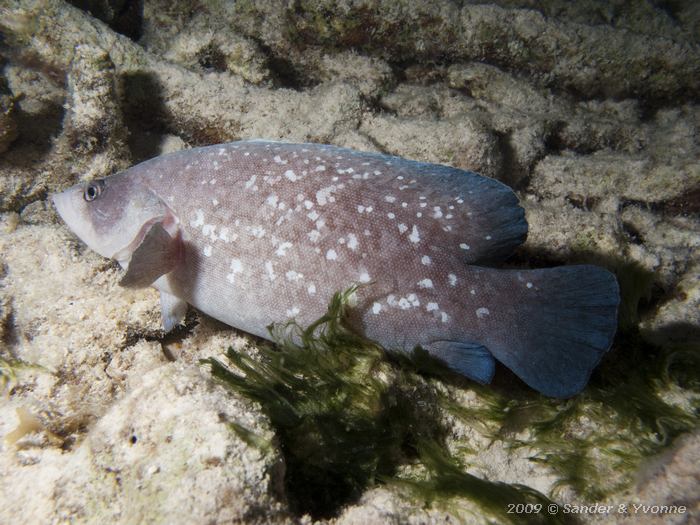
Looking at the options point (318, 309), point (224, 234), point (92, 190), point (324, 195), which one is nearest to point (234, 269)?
point (224, 234)

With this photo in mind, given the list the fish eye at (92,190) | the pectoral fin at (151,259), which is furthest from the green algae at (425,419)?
the fish eye at (92,190)

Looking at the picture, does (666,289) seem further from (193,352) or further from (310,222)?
(193,352)

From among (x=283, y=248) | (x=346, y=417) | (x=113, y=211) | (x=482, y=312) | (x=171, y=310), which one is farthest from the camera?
(x=113, y=211)

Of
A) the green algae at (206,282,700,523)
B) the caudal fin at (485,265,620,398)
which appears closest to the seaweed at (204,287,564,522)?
the green algae at (206,282,700,523)

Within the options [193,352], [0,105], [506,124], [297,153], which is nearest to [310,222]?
[297,153]

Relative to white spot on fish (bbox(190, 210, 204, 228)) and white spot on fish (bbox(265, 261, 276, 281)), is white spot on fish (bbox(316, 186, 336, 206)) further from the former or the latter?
white spot on fish (bbox(190, 210, 204, 228))

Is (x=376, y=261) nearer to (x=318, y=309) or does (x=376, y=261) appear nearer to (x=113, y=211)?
(x=318, y=309)

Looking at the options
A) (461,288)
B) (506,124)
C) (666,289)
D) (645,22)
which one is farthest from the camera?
(645,22)
